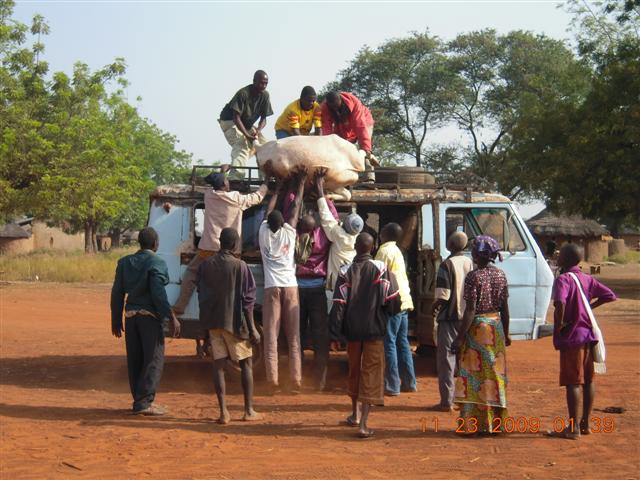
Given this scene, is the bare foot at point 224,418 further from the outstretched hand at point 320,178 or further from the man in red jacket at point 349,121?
the man in red jacket at point 349,121

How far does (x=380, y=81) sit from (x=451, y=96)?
3.48 meters

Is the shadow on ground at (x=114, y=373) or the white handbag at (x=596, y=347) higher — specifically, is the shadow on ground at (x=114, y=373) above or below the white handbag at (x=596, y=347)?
below

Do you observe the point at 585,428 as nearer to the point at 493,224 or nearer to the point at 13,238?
the point at 493,224

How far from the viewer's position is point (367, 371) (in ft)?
24.3

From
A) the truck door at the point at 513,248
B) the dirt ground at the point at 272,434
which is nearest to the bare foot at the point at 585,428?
the dirt ground at the point at 272,434

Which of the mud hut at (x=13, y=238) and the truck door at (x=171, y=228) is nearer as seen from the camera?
the truck door at (x=171, y=228)

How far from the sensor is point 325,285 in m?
9.55

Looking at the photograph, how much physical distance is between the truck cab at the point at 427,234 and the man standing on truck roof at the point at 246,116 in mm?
816

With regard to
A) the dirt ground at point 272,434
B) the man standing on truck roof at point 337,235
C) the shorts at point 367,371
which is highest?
the man standing on truck roof at point 337,235

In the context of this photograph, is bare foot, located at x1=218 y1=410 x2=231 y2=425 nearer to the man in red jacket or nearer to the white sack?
the white sack

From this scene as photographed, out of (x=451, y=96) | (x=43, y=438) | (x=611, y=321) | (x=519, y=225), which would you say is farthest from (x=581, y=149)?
(x=43, y=438)

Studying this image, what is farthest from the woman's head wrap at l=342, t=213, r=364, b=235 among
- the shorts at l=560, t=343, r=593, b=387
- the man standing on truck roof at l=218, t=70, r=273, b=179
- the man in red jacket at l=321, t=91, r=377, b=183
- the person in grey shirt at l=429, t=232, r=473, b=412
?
the shorts at l=560, t=343, r=593, b=387

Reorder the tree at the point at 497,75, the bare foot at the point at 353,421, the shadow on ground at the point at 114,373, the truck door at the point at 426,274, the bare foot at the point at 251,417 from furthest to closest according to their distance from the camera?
the tree at the point at 497,75 < the shadow on ground at the point at 114,373 < the truck door at the point at 426,274 < the bare foot at the point at 251,417 < the bare foot at the point at 353,421

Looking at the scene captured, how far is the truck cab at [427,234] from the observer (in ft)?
32.2
